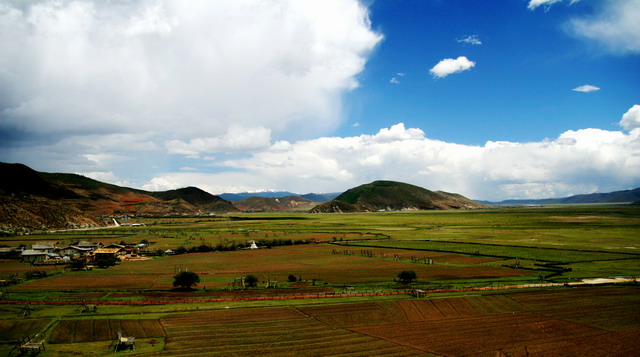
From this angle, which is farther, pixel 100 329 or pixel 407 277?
pixel 407 277

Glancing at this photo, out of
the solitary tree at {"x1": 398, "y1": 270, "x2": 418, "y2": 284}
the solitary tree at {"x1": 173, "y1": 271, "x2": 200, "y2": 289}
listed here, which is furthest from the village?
the solitary tree at {"x1": 398, "y1": 270, "x2": 418, "y2": 284}

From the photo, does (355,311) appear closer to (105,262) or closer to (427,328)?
(427,328)

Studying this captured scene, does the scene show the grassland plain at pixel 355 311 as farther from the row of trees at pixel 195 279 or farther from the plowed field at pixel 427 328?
the row of trees at pixel 195 279

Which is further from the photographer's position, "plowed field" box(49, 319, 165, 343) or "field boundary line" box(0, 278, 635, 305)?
"field boundary line" box(0, 278, 635, 305)

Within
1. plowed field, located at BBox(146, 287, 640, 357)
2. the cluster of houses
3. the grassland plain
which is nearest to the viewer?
plowed field, located at BBox(146, 287, 640, 357)

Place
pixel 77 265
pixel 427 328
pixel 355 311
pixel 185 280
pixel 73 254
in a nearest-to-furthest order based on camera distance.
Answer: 1. pixel 427 328
2. pixel 355 311
3. pixel 185 280
4. pixel 77 265
5. pixel 73 254

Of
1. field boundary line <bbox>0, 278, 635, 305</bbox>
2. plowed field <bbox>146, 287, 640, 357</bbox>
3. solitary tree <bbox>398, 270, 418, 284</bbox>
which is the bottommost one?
plowed field <bbox>146, 287, 640, 357</bbox>

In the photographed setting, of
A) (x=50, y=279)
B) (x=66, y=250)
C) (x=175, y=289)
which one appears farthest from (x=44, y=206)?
(x=175, y=289)

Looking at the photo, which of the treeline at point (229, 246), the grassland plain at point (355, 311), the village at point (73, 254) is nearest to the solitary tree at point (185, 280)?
the grassland plain at point (355, 311)

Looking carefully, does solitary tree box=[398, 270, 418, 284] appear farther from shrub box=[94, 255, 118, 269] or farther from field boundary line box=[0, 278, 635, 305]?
shrub box=[94, 255, 118, 269]

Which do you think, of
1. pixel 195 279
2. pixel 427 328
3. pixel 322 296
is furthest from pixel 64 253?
pixel 427 328

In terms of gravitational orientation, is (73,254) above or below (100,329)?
above

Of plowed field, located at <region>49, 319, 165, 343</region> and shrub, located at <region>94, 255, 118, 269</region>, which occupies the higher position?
shrub, located at <region>94, 255, 118, 269</region>

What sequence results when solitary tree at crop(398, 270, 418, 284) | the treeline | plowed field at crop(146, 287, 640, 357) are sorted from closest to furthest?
plowed field at crop(146, 287, 640, 357)
solitary tree at crop(398, 270, 418, 284)
the treeline
